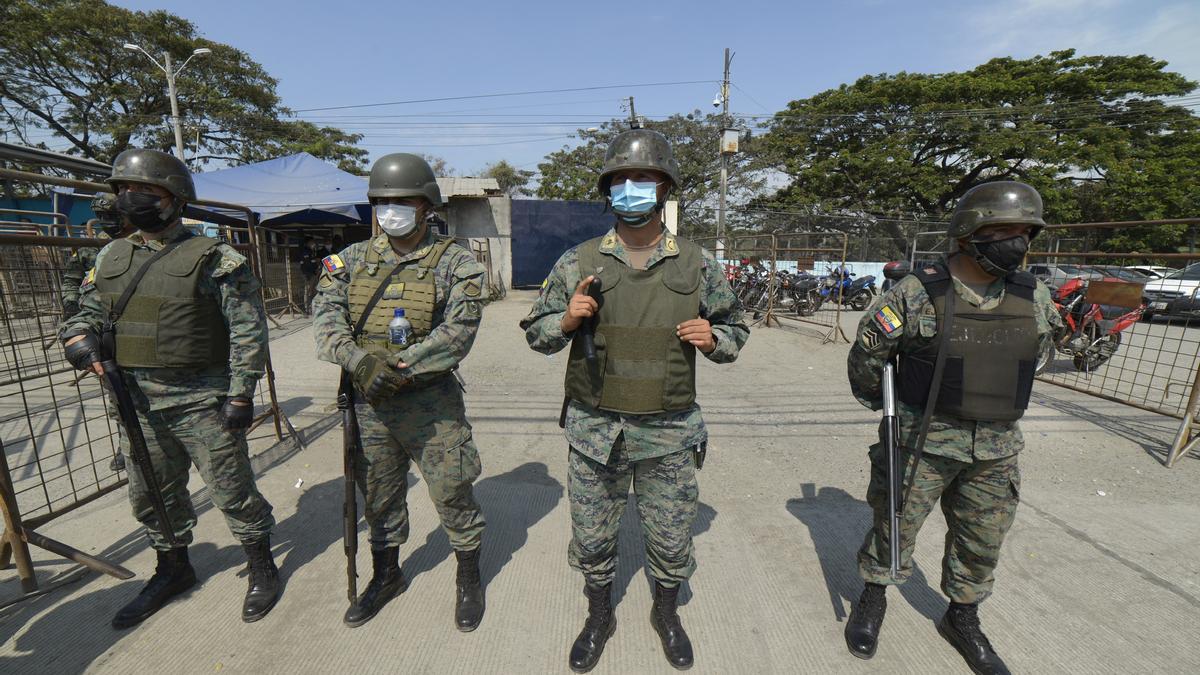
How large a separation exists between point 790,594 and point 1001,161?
28.0 m

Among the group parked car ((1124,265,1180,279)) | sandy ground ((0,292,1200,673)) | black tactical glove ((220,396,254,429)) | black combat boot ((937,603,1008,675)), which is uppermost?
parked car ((1124,265,1180,279))

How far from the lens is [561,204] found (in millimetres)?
16500

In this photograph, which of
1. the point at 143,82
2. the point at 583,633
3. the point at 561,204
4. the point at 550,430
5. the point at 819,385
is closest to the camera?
the point at 583,633

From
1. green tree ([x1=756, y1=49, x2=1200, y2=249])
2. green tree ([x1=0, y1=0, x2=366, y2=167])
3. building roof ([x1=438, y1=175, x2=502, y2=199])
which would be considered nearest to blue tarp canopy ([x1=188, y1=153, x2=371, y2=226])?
building roof ([x1=438, y1=175, x2=502, y2=199])

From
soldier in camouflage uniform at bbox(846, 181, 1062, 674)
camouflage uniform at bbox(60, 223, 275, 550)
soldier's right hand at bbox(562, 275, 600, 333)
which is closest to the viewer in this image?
soldier's right hand at bbox(562, 275, 600, 333)

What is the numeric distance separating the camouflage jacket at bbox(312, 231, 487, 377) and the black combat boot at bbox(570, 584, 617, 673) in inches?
44.3

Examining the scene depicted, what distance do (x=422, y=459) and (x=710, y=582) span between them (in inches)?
60.4

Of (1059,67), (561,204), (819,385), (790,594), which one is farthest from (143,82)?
(1059,67)

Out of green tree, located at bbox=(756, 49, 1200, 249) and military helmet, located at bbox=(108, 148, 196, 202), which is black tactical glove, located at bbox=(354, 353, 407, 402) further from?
green tree, located at bbox=(756, 49, 1200, 249)

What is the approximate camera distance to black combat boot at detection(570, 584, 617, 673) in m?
2.13

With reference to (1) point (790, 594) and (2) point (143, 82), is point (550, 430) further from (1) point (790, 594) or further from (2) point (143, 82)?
(2) point (143, 82)

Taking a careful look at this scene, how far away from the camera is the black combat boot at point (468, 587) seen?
2.37 metres

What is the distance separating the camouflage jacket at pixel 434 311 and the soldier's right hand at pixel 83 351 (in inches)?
35.6

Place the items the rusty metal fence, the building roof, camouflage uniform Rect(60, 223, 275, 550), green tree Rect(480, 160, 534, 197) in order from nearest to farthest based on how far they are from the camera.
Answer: camouflage uniform Rect(60, 223, 275, 550), the rusty metal fence, the building roof, green tree Rect(480, 160, 534, 197)
